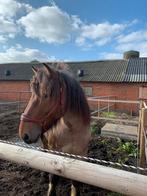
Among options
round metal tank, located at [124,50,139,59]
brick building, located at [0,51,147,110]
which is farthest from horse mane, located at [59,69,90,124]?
round metal tank, located at [124,50,139,59]

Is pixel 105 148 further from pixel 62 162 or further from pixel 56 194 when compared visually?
pixel 62 162

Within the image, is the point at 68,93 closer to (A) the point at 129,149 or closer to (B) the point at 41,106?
(B) the point at 41,106

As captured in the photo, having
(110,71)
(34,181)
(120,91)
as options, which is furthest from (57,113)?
(110,71)

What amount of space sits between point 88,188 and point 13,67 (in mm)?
20660

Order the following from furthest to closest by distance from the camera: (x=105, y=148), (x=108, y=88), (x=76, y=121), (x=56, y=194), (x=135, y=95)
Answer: (x=108, y=88)
(x=135, y=95)
(x=105, y=148)
(x=56, y=194)
(x=76, y=121)

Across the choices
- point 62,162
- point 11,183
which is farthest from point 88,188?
point 62,162

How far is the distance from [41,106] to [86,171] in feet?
3.04

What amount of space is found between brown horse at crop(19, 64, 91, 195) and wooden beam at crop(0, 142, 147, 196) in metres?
0.54

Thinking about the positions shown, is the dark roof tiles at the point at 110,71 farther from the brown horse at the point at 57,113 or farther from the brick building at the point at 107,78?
the brown horse at the point at 57,113

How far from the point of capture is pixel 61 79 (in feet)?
6.29

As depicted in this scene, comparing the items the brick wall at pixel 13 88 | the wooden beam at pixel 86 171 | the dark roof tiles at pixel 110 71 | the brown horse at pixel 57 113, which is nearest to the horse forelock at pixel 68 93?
the brown horse at pixel 57 113

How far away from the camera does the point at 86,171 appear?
949mm

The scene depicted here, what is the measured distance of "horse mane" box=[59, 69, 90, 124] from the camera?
196 centimetres

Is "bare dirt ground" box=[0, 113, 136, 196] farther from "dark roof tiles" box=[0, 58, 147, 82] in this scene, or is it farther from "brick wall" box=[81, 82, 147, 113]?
"dark roof tiles" box=[0, 58, 147, 82]
